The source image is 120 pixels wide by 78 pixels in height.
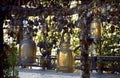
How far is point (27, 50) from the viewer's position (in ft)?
11.1

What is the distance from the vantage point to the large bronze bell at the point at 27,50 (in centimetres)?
336

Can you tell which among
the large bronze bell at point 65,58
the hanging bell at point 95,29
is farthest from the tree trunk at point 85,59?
the large bronze bell at point 65,58

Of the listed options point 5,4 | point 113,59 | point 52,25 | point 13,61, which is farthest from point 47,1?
point 113,59

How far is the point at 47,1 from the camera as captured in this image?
166 inches

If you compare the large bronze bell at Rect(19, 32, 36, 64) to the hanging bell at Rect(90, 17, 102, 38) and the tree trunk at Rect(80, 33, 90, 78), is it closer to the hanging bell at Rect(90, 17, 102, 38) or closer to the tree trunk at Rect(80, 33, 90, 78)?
the hanging bell at Rect(90, 17, 102, 38)

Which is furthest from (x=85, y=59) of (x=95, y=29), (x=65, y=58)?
(x=65, y=58)

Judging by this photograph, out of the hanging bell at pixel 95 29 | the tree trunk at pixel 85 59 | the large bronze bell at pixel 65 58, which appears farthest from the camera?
the tree trunk at pixel 85 59

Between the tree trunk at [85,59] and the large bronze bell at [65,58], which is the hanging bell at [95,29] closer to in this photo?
the large bronze bell at [65,58]

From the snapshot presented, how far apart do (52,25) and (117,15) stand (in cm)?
75

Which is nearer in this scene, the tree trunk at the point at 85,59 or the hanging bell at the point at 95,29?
the hanging bell at the point at 95,29

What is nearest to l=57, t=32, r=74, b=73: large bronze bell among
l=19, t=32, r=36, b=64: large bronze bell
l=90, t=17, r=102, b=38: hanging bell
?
l=19, t=32, r=36, b=64: large bronze bell

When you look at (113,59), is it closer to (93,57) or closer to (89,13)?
(93,57)

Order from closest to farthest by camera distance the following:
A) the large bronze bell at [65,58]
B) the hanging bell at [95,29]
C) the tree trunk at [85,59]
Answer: the large bronze bell at [65,58]
the hanging bell at [95,29]
the tree trunk at [85,59]

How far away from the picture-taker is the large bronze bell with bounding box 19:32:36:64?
11.0ft
